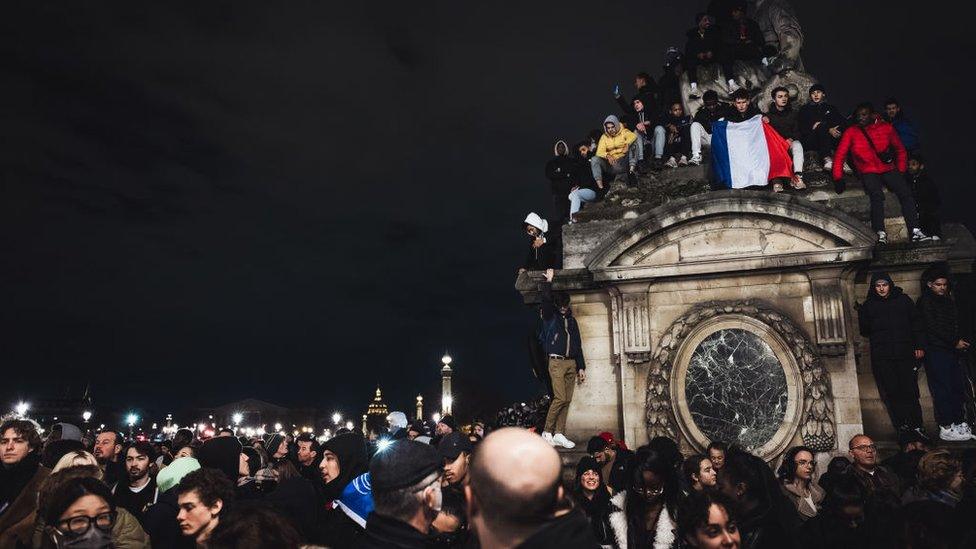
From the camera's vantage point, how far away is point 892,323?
8344 mm

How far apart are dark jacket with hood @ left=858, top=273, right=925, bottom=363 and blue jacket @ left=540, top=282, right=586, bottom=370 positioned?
14.2 feet

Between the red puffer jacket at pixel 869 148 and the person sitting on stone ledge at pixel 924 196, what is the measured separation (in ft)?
1.33

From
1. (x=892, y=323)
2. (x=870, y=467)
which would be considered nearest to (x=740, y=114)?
(x=892, y=323)

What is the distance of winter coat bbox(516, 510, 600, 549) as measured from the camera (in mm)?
1982

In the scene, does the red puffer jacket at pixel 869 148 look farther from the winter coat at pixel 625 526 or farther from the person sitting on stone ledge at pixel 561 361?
the winter coat at pixel 625 526

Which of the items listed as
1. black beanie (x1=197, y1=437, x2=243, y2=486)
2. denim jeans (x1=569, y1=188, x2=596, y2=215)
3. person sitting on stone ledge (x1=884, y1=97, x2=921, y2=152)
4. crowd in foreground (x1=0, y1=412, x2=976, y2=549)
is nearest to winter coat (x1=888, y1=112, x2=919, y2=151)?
person sitting on stone ledge (x1=884, y1=97, x2=921, y2=152)

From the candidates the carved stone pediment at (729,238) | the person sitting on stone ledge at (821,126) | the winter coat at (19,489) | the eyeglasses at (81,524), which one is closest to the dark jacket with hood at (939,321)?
the carved stone pediment at (729,238)

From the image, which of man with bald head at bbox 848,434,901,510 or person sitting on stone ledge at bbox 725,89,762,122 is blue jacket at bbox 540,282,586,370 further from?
person sitting on stone ledge at bbox 725,89,762,122

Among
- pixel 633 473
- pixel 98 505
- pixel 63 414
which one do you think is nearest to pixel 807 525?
pixel 633 473

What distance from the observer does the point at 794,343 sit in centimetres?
892

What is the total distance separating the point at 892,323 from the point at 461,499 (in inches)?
283

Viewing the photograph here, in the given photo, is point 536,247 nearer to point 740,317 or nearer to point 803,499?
point 740,317

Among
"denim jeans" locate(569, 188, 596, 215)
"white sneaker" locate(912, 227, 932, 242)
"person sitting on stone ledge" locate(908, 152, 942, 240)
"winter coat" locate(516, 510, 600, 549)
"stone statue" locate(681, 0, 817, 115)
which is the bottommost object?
→ "winter coat" locate(516, 510, 600, 549)

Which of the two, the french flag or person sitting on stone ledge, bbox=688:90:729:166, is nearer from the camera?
the french flag
